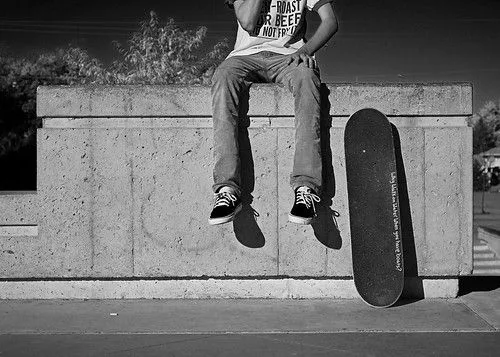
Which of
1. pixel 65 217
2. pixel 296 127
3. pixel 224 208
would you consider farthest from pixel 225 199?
pixel 65 217

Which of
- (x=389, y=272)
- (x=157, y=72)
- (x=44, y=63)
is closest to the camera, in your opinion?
(x=389, y=272)

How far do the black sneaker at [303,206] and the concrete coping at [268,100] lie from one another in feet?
2.11

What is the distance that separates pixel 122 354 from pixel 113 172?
177cm

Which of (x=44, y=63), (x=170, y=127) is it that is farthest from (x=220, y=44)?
(x=170, y=127)

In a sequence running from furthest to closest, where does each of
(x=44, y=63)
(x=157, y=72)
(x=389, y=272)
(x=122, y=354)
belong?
(x=44, y=63), (x=157, y=72), (x=389, y=272), (x=122, y=354)

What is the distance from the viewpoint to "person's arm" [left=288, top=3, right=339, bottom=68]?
16.7 ft

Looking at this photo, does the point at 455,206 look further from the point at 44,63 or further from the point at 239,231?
the point at 44,63

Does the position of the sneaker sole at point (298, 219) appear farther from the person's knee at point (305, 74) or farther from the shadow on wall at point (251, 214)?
the person's knee at point (305, 74)

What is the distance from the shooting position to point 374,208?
4.91 meters

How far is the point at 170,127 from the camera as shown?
5.07 meters

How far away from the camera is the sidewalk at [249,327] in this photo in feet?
12.2

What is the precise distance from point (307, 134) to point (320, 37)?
2.78 ft

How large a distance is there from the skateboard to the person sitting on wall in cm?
33

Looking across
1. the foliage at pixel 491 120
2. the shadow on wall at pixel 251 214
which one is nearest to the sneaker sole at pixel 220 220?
the shadow on wall at pixel 251 214
